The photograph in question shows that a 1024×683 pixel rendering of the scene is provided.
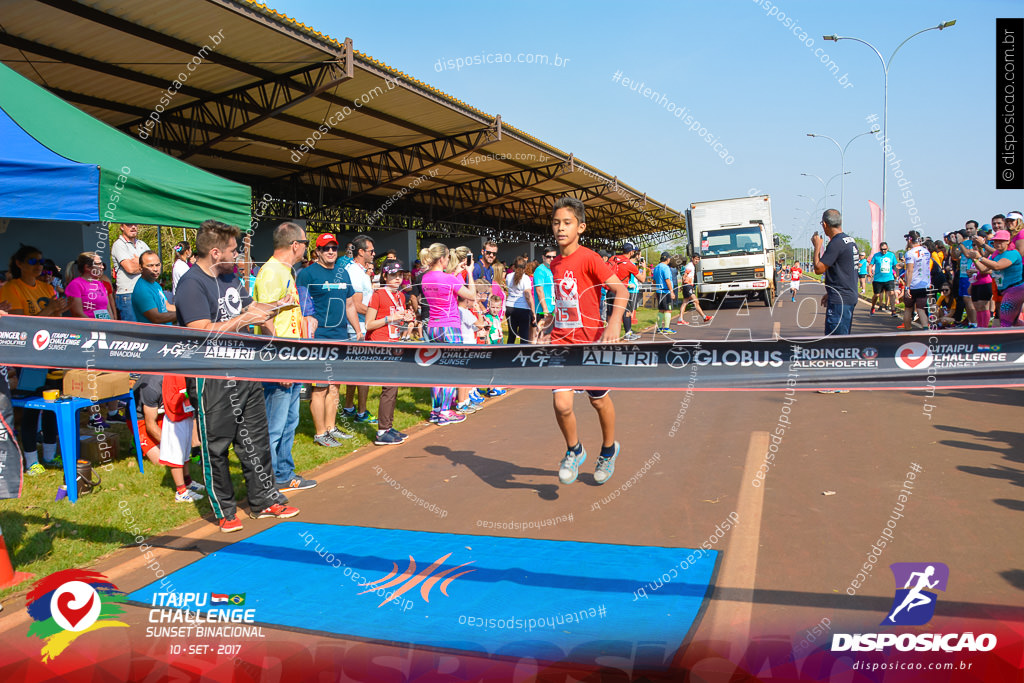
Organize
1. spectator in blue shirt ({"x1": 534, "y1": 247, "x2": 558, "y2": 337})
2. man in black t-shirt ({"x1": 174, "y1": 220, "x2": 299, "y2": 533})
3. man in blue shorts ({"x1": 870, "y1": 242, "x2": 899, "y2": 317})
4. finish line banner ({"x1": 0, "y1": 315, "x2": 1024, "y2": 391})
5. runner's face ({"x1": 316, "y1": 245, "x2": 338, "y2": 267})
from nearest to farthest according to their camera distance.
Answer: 1. finish line banner ({"x1": 0, "y1": 315, "x2": 1024, "y2": 391})
2. man in black t-shirt ({"x1": 174, "y1": 220, "x2": 299, "y2": 533})
3. runner's face ({"x1": 316, "y1": 245, "x2": 338, "y2": 267})
4. spectator in blue shirt ({"x1": 534, "y1": 247, "x2": 558, "y2": 337})
5. man in blue shorts ({"x1": 870, "y1": 242, "x2": 899, "y2": 317})

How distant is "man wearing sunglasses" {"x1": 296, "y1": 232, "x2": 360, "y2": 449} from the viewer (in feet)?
20.9

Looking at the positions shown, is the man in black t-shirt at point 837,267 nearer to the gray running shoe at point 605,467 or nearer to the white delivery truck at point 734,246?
the gray running shoe at point 605,467

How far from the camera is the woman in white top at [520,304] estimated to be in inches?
386

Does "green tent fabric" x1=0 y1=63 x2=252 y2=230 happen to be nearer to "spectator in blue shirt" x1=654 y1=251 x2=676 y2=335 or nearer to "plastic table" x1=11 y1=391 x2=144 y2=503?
"plastic table" x1=11 y1=391 x2=144 y2=503

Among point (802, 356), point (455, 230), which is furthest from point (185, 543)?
point (455, 230)

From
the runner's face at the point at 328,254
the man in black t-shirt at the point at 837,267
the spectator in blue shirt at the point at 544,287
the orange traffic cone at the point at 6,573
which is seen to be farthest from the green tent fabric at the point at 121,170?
the man in black t-shirt at the point at 837,267

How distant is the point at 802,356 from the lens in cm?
279

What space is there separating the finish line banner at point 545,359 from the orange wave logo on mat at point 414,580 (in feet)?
3.52

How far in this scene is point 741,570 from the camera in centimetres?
350

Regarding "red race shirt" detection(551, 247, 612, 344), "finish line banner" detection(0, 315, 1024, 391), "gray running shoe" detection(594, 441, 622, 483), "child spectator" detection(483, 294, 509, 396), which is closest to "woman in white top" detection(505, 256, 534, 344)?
"child spectator" detection(483, 294, 509, 396)

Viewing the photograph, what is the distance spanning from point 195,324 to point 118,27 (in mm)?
8470

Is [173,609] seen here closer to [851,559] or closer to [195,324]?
[195,324]

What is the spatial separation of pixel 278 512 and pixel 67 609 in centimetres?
151

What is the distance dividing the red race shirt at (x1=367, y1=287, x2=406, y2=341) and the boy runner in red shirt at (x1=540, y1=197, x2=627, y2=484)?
257 centimetres
